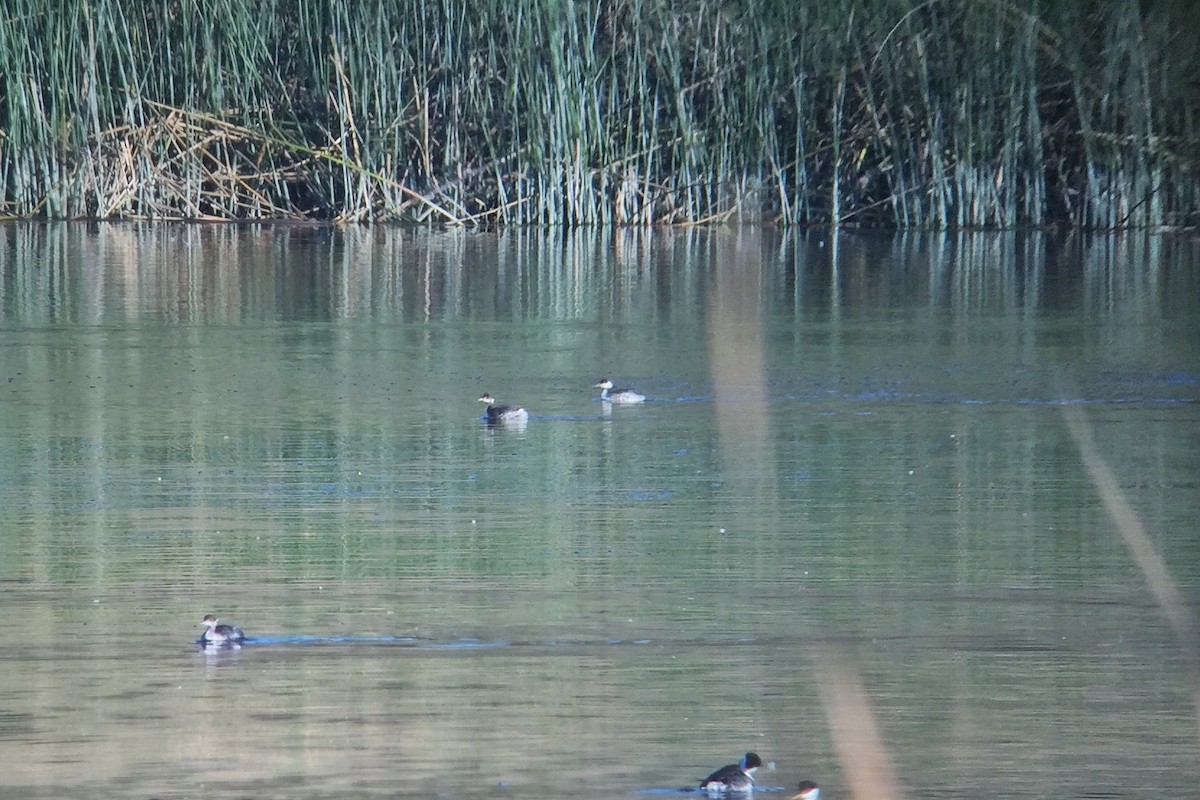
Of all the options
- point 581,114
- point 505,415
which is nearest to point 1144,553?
point 505,415

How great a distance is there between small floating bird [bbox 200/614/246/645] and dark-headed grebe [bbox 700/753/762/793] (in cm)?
122

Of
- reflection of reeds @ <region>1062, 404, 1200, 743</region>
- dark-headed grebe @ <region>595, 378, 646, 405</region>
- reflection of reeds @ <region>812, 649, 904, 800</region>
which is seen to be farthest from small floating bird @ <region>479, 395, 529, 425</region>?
reflection of reeds @ <region>812, 649, 904, 800</region>

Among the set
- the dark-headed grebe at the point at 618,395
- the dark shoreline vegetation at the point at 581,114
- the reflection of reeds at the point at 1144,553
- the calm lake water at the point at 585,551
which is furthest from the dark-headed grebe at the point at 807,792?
the dark shoreline vegetation at the point at 581,114

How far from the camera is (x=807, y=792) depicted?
339cm

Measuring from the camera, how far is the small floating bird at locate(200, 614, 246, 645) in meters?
4.30

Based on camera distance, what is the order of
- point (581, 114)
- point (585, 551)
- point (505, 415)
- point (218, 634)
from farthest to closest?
1. point (581, 114)
2. point (505, 415)
3. point (585, 551)
4. point (218, 634)

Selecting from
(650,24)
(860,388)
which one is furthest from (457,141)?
(860,388)

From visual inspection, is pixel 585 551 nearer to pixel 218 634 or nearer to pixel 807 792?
pixel 218 634

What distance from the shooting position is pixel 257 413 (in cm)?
757

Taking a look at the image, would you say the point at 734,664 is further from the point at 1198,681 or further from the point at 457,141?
the point at 457,141

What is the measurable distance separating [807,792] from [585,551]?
1927 millimetres

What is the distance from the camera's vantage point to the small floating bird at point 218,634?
4.30m

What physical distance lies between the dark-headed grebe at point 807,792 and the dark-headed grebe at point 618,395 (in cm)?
450

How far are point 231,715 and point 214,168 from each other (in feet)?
48.6
